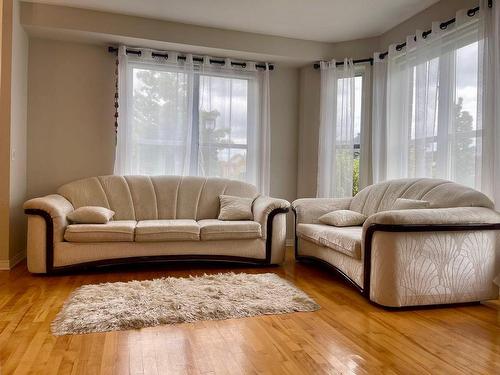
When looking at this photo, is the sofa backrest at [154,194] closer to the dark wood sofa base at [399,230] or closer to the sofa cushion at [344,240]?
the sofa cushion at [344,240]

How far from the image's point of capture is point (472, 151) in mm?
3361

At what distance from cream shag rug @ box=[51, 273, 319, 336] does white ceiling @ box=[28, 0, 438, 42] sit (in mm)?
2771

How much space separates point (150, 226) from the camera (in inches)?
144

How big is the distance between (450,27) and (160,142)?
331cm

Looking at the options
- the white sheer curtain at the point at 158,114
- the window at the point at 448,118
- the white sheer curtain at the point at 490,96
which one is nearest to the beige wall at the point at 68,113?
the white sheer curtain at the point at 158,114

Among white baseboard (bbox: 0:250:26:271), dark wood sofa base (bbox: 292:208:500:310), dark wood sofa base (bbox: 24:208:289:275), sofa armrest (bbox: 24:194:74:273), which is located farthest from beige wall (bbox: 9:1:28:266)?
dark wood sofa base (bbox: 292:208:500:310)

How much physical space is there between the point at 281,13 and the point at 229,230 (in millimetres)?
2426

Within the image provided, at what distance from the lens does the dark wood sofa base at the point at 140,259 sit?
342 cm

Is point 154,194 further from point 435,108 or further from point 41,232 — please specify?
point 435,108

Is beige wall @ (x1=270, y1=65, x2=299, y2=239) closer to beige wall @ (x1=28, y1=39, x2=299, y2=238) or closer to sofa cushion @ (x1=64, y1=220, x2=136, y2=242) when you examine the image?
beige wall @ (x1=28, y1=39, x2=299, y2=238)

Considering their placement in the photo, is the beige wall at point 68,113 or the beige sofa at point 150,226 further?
the beige wall at point 68,113

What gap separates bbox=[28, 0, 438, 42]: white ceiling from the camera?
3.91m

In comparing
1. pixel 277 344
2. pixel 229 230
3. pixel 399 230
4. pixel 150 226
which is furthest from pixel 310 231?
pixel 277 344

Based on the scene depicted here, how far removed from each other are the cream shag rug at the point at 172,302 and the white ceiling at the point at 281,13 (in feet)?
9.09
